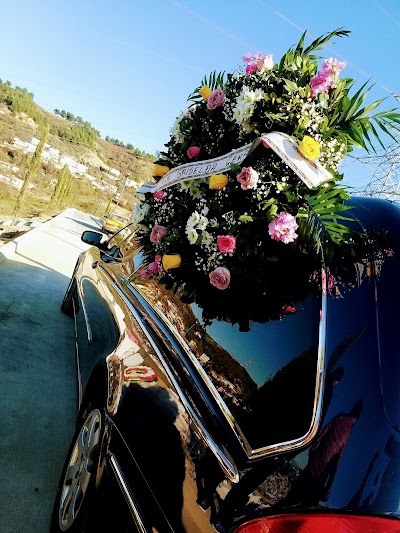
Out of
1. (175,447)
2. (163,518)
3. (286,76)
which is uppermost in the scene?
(286,76)

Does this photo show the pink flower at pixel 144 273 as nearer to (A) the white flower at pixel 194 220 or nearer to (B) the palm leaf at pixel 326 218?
(A) the white flower at pixel 194 220

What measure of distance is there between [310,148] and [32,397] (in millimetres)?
3143

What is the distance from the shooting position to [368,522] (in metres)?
1.10

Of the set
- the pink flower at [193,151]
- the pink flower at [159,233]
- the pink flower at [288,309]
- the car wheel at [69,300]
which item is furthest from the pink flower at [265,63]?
the car wheel at [69,300]

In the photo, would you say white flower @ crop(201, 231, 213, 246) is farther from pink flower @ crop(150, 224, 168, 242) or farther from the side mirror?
the side mirror

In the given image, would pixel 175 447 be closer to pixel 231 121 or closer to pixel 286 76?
pixel 231 121

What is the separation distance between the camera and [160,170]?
3121mm

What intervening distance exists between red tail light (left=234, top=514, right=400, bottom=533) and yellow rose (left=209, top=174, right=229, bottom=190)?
62.2 inches

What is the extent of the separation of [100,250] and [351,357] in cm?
399

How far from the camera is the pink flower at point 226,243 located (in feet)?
6.39

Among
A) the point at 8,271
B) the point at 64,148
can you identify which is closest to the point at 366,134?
the point at 8,271

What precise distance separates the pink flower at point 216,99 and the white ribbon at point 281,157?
414 millimetres

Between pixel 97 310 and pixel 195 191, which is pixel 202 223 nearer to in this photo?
pixel 195 191

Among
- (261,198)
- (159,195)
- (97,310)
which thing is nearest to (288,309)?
(261,198)
